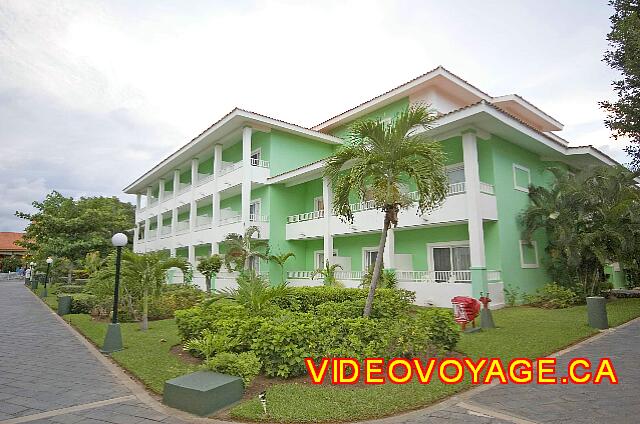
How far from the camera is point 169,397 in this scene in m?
5.04

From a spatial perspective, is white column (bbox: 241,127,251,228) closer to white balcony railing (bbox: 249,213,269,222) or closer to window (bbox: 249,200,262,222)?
white balcony railing (bbox: 249,213,269,222)

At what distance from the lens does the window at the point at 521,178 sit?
1605cm

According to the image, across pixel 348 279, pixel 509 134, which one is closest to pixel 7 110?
pixel 348 279

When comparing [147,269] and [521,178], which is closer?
[147,269]

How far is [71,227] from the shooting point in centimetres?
2827

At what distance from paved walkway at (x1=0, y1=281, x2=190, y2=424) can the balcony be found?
25.2 ft

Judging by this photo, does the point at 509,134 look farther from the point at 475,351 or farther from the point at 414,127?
the point at 475,351

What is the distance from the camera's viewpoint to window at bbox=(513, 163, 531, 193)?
52.6 feet

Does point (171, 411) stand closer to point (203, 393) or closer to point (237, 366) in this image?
point (203, 393)

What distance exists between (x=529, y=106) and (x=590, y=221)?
8.24 meters

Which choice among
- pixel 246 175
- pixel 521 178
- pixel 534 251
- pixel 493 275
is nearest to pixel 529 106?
pixel 521 178

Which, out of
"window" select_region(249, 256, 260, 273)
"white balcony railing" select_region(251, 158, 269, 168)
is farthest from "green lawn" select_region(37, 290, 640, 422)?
"white balcony railing" select_region(251, 158, 269, 168)

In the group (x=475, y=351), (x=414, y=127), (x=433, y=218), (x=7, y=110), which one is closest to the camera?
(x=475, y=351)

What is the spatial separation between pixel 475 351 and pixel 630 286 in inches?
762
